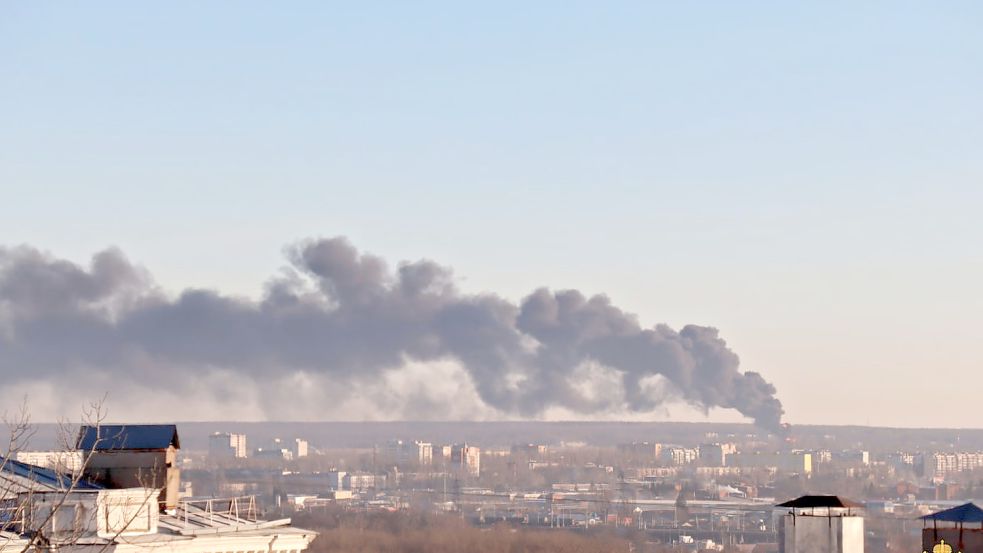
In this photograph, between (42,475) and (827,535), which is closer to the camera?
(827,535)

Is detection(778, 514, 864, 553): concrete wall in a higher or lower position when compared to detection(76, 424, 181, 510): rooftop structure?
lower

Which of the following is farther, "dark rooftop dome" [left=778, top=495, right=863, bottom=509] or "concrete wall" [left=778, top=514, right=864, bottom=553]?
"dark rooftop dome" [left=778, top=495, right=863, bottom=509]

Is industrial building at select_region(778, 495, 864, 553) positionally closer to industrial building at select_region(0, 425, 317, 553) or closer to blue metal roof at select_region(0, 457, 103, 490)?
industrial building at select_region(0, 425, 317, 553)

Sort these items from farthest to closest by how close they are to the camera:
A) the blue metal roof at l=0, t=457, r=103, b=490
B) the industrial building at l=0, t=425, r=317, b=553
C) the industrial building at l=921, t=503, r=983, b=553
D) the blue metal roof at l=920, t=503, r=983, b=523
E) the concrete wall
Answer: the blue metal roof at l=920, t=503, r=983, b=523, the industrial building at l=921, t=503, r=983, b=553, the blue metal roof at l=0, t=457, r=103, b=490, the industrial building at l=0, t=425, r=317, b=553, the concrete wall

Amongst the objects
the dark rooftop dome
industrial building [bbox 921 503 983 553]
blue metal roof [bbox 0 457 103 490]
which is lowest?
industrial building [bbox 921 503 983 553]

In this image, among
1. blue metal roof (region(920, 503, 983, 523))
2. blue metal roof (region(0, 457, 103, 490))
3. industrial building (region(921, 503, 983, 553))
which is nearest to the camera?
blue metal roof (region(0, 457, 103, 490))

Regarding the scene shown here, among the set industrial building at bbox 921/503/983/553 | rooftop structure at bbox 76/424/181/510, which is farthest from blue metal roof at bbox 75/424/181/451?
industrial building at bbox 921/503/983/553

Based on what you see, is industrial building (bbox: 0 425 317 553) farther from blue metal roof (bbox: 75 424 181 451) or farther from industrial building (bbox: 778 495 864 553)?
industrial building (bbox: 778 495 864 553)

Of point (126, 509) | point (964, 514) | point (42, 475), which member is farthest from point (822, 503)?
point (42, 475)

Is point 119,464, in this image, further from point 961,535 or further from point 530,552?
point 530,552

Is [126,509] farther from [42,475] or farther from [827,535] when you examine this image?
[827,535]

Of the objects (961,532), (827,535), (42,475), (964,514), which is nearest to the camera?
(827,535)
